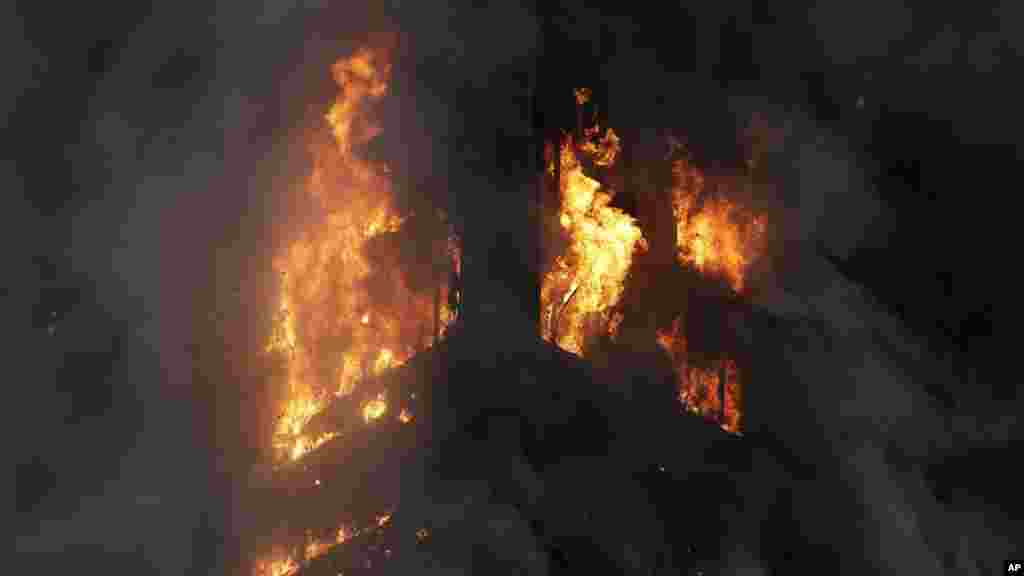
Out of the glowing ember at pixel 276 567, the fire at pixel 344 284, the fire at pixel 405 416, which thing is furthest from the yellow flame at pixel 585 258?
the glowing ember at pixel 276 567

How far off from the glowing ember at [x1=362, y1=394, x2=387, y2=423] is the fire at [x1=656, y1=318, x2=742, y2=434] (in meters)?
3.59

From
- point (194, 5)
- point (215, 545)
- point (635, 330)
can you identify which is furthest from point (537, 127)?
point (215, 545)

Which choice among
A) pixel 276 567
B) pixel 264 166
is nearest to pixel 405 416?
pixel 276 567

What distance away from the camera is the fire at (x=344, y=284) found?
1230cm

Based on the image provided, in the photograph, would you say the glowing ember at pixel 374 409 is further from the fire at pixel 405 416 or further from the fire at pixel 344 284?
the fire at pixel 344 284

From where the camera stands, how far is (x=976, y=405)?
13.3 meters

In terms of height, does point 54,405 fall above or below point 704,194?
below

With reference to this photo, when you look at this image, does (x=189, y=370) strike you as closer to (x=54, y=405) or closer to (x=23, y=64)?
(x=54, y=405)

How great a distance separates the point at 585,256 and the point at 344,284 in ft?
10.1

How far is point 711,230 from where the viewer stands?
43.2 feet

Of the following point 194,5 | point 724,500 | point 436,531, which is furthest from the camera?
point 194,5

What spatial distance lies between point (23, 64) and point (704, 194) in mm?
9252

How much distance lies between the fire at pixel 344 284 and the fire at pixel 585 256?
1.43 metres

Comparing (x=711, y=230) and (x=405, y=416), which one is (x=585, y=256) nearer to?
(x=711, y=230)
